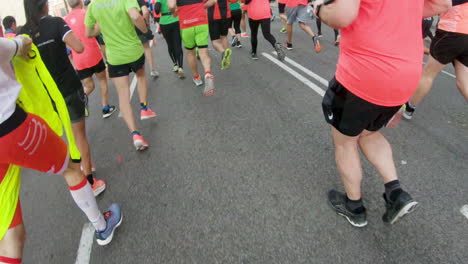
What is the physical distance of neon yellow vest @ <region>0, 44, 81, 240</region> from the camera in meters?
1.56

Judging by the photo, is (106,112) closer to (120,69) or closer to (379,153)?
(120,69)

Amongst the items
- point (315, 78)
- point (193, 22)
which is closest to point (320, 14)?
point (193, 22)

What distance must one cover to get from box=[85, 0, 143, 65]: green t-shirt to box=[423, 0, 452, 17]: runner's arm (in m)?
2.82

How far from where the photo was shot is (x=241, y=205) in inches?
96.0

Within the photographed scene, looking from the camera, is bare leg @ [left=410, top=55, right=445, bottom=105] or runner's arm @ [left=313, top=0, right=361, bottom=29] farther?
bare leg @ [left=410, top=55, right=445, bottom=105]

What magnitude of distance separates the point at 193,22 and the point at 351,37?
3542mm

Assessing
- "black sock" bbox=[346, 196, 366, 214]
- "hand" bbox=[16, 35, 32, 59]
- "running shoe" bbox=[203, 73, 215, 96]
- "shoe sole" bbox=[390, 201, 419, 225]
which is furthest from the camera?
"running shoe" bbox=[203, 73, 215, 96]

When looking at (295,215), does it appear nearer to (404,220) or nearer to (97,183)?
(404,220)

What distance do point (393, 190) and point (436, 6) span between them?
3.94 ft

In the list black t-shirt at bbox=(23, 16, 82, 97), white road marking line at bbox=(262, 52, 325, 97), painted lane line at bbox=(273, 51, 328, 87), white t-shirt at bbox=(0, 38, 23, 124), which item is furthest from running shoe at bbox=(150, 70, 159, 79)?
white t-shirt at bbox=(0, 38, 23, 124)

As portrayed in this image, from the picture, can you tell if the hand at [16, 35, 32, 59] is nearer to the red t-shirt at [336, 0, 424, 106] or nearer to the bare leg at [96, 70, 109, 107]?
the red t-shirt at [336, 0, 424, 106]

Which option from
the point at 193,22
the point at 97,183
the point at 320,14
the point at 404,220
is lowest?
the point at 97,183

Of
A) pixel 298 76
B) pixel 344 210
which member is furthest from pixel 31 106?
pixel 298 76

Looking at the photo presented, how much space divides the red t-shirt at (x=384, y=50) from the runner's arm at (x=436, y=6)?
27cm
